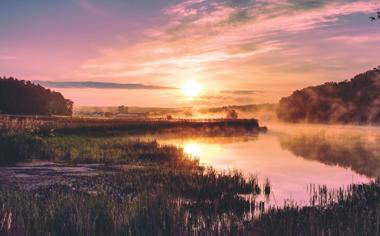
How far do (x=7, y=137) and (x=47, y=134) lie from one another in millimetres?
20022

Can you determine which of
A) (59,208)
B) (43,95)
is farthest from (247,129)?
(59,208)

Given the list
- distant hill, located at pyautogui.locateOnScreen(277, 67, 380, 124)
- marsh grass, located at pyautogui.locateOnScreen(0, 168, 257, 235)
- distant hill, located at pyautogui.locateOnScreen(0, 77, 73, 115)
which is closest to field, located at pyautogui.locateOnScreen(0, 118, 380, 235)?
marsh grass, located at pyautogui.locateOnScreen(0, 168, 257, 235)

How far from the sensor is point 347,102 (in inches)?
6964

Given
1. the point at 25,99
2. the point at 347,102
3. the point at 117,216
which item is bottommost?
→ the point at 117,216

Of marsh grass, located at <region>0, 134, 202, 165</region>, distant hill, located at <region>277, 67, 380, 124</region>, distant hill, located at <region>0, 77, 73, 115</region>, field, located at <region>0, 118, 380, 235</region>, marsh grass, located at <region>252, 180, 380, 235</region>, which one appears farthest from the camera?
distant hill, located at <region>277, 67, 380, 124</region>

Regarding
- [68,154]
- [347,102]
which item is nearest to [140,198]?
[68,154]

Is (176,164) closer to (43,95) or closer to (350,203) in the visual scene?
(350,203)

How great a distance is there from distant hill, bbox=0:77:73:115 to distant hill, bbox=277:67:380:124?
93.6 m

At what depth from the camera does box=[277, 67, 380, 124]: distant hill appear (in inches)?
6398

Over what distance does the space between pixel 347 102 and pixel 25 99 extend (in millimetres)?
109017

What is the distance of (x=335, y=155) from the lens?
47281 mm

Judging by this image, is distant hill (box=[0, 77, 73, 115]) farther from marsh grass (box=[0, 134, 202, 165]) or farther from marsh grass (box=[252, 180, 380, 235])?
marsh grass (box=[252, 180, 380, 235])

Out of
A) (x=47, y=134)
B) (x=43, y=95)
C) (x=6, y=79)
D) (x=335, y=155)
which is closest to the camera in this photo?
(x=335, y=155)

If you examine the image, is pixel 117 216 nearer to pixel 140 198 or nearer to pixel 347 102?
pixel 140 198
